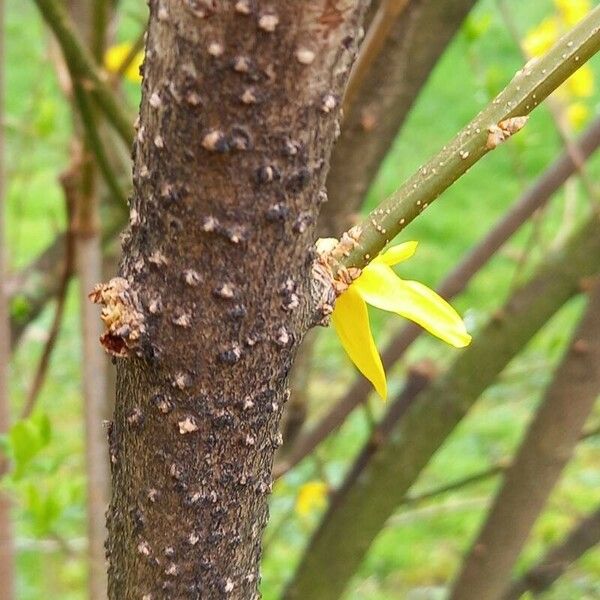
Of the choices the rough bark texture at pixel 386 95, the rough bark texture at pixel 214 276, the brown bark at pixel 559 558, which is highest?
the rough bark texture at pixel 386 95

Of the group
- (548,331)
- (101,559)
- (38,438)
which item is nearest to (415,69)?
(38,438)

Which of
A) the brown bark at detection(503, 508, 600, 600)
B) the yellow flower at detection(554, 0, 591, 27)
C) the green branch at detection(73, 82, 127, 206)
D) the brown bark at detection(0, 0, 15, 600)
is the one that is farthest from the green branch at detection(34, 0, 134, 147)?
the yellow flower at detection(554, 0, 591, 27)

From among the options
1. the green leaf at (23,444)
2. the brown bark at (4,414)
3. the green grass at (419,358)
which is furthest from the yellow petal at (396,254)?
the green grass at (419,358)

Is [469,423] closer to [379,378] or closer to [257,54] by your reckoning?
[379,378]

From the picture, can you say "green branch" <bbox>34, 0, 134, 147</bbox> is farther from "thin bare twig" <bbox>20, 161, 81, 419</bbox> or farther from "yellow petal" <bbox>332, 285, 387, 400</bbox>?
"yellow petal" <bbox>332, 285, 387, 400</bbox>

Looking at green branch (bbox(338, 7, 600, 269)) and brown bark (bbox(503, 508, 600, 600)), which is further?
brown bark (bbox(503, 508, 600, 600))

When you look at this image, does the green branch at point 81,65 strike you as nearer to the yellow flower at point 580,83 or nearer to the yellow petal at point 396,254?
the yellow petal at point 396,254
